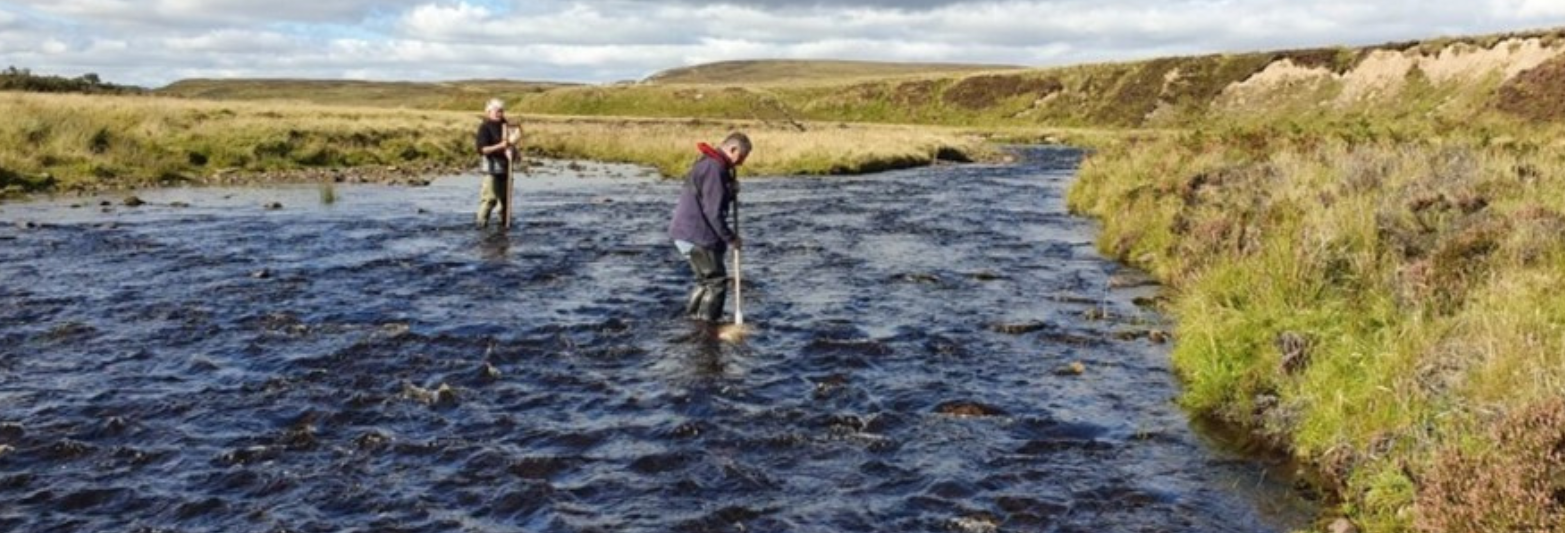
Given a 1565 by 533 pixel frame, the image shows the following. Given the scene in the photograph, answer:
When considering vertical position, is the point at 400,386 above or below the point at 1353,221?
below

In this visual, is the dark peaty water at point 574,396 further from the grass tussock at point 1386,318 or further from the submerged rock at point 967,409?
the grass tussock at point 1386,318

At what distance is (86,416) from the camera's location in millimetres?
10242

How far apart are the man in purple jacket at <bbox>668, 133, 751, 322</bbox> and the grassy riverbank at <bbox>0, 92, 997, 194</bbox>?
23.4 meters

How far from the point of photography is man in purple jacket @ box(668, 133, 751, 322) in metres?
14.0

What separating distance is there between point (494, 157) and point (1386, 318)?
55.4 ft

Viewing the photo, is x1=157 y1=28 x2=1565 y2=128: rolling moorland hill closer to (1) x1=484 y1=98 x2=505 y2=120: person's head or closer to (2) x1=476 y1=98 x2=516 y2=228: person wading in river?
(2) x1=476 y1=98 x2=516 y2=228: person wading in river

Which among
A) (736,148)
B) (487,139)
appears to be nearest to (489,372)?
(736,148)

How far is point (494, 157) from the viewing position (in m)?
23.5

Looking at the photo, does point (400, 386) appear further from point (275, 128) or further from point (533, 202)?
point (275, 128)

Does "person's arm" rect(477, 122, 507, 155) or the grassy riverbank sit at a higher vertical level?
"person's arm" rect(477, 122, 507, 155)

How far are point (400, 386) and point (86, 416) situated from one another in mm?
2638

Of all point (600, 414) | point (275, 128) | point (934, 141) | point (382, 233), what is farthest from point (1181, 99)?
point (600, 414)

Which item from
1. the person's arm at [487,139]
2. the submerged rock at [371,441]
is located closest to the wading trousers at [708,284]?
the submerged rock at [371,441]

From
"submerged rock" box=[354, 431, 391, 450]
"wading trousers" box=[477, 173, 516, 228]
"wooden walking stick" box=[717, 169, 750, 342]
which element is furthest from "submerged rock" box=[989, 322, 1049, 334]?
"wading trousers" box=[477, 173, 516, 228]
